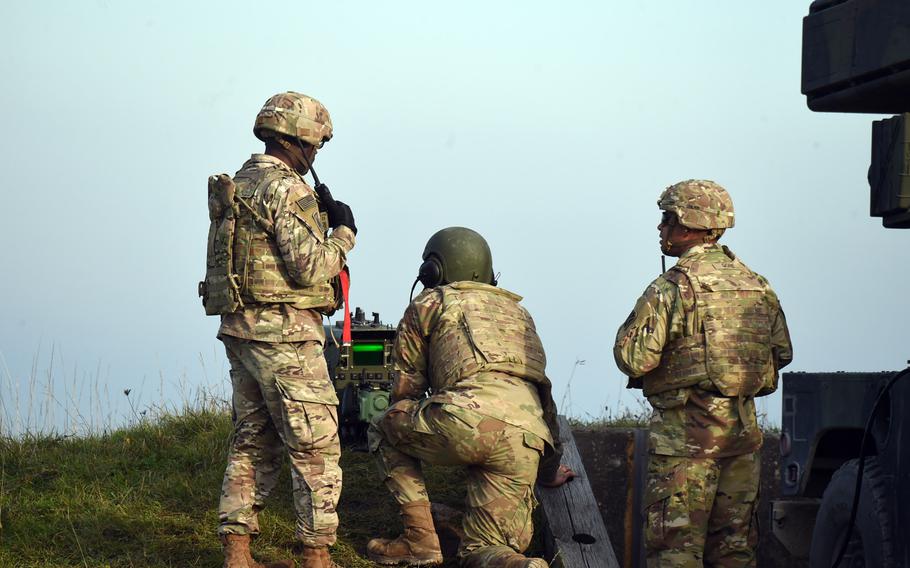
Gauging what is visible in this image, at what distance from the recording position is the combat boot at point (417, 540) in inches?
289

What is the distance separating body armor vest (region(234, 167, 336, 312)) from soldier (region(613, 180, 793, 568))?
185 centimetres

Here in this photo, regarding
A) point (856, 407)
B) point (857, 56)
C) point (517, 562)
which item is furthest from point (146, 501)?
point (857, 56)

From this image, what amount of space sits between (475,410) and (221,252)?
1.66 metres

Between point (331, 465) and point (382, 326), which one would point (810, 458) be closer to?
point (331, 465)

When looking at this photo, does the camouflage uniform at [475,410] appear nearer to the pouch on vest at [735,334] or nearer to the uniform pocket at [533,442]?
the uniform pocket at [533,442]

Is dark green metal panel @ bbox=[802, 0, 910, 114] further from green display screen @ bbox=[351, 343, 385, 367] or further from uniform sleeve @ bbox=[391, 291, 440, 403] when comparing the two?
green display screen @ bbox=[351, 343, 385, 367]

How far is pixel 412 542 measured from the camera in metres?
7.37

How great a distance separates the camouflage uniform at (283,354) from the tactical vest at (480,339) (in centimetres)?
67

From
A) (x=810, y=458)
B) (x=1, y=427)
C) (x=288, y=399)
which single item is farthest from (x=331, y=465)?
(x=1, y=427)

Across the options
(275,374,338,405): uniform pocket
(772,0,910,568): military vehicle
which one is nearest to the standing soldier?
(275,374,338,405): uniform pocket

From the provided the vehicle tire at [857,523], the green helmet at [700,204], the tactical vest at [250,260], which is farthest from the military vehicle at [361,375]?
the vehicle tire at [857,523]

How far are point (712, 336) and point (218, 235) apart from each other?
9.18 ft

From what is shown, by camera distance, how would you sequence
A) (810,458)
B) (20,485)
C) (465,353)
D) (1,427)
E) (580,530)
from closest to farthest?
(810,458)
(465,353)
(580,530)
(20,485)
(1,427)

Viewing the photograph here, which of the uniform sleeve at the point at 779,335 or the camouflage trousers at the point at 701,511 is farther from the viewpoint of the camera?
the uniform sleeve at the point at 779,335
